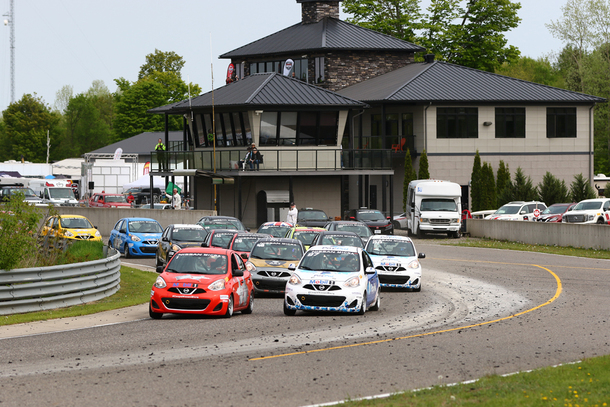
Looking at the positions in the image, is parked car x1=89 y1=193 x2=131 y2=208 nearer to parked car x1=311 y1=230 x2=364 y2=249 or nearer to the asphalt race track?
parked car x1=311 y1=230 x2=364 y2=249

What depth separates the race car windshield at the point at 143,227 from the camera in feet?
113

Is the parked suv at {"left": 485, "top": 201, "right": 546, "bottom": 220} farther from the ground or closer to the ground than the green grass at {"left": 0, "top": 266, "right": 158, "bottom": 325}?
farther from the ground

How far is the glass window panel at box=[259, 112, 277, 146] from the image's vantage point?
48969 mm

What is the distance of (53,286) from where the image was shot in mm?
19375

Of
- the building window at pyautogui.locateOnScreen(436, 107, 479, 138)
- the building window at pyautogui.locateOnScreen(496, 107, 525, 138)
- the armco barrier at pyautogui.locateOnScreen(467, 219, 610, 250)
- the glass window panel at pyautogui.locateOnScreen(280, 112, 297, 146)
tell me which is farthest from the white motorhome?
the building window at pyautogui.locateOnScreen(496, 107, 525, 138)

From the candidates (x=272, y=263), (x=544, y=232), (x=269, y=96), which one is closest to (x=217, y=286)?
(x=272, y=263)

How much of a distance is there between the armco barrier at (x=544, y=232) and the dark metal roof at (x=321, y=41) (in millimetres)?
18339

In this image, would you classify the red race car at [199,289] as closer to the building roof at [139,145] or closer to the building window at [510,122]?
the building window at [510,122]

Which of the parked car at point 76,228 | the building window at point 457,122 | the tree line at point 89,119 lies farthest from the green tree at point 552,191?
the tree line at point 89,119

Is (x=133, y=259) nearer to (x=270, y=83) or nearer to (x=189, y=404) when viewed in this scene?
(x=270, y=83)

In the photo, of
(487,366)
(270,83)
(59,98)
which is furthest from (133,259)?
(59,98)

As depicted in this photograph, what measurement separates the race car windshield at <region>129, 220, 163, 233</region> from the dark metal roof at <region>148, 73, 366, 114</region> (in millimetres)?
13451

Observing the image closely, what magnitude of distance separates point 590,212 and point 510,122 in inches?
594

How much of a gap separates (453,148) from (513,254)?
18.8 metres
